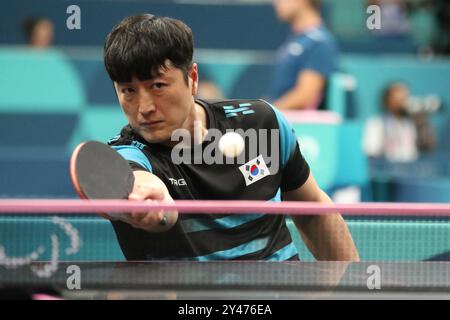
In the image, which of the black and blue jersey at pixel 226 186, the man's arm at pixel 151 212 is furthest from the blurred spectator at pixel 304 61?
the man's arm at pixel 151 212

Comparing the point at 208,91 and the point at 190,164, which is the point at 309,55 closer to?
the point at 208,91

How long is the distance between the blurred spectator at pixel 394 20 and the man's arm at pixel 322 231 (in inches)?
256

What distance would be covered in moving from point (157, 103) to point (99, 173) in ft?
1.28

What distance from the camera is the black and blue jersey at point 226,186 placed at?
2246 millimetres

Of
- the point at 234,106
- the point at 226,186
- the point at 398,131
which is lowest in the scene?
the point at 398,131

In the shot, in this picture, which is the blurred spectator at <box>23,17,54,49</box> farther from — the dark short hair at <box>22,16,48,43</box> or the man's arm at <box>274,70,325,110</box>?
the man's arm at <box>274,70,325,110</box>

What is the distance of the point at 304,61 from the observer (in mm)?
5906

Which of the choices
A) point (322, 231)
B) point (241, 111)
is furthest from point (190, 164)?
point (322, 231)

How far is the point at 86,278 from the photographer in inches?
79.0

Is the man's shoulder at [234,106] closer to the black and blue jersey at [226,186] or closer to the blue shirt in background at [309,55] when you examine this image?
the black and blue jersey at [226,186]

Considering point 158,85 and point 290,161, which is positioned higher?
point 158,85

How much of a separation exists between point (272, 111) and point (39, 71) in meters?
4.24

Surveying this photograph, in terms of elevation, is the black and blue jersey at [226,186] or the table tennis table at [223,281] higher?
the black and blue jersey at [226,186]
